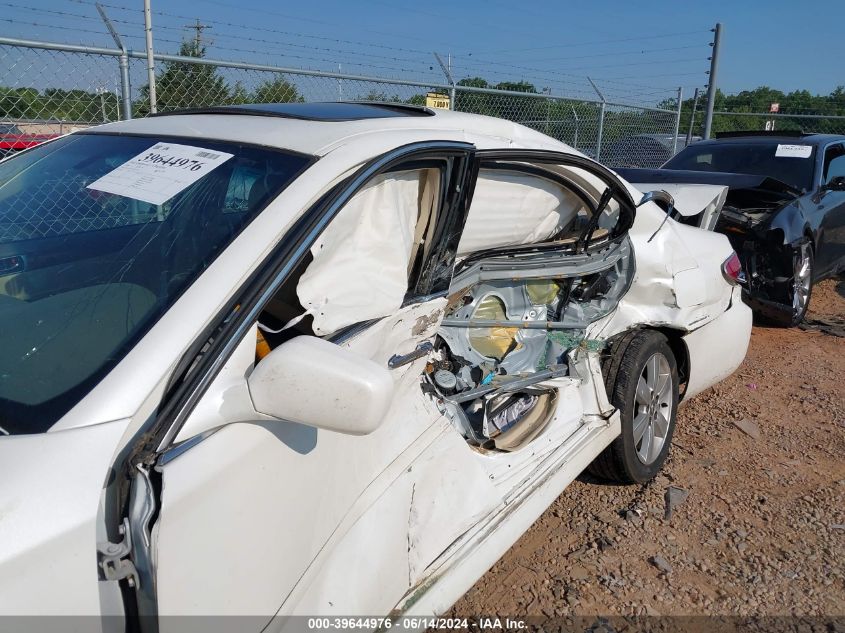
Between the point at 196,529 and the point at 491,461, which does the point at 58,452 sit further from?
the point at 491,461

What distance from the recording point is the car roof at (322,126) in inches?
76.2

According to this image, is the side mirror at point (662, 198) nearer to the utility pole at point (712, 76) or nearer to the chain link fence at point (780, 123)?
the utility pole at point (712, 76)

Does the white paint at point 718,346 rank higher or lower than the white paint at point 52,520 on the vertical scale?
lower

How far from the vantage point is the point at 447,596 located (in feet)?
6.23

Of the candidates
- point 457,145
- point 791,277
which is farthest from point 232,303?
point 791,277

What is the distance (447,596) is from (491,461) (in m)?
0.51

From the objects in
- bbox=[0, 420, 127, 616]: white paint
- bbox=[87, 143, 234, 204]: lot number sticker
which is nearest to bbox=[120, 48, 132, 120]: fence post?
bbox=[87, 143, 234, 204]: lot number sticker

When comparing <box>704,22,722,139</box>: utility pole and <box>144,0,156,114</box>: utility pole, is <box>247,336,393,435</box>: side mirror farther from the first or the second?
<box>704,22,722,139</box>: utility pole

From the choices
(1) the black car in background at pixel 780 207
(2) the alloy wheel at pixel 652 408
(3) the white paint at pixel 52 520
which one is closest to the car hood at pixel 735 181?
(1) the black car in background at pixel 780 207

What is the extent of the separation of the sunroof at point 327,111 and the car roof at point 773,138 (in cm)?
592

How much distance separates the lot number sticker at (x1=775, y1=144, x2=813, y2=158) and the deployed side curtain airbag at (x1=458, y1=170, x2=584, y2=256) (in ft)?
15.8

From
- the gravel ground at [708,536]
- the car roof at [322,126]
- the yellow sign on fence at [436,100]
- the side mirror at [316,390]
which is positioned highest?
the yellow sign on fence at [436,100]

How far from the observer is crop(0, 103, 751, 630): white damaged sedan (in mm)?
1257

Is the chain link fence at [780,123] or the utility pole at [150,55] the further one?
the chain link fence at [780,123]
